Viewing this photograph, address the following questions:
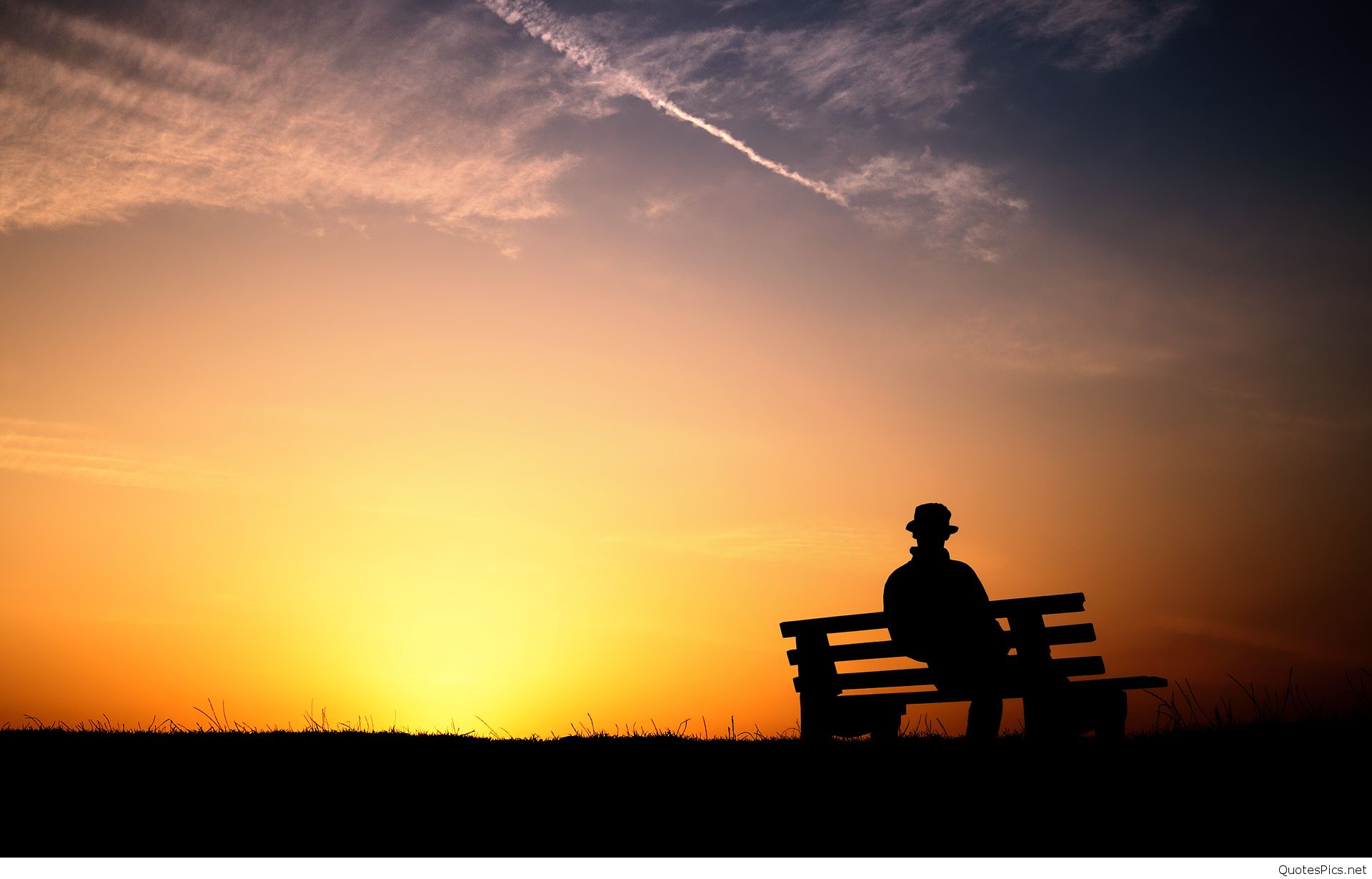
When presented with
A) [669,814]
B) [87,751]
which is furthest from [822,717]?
[87,751]

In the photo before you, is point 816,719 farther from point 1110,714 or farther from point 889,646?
point 1110,714

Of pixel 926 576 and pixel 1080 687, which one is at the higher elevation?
pixel 926 576

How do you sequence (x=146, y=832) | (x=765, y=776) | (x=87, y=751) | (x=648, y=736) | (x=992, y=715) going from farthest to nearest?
(x=648, y=736) < (x=87, y=751) < (x=992, y=715) < (x=765, y=776) < (x=146, y=832)

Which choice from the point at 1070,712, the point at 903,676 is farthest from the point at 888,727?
the point at 1070,712

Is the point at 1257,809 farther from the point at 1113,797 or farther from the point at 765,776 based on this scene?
the point at 765,776

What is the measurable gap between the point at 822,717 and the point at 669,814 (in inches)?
118

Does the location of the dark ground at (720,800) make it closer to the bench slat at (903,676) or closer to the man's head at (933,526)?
the bench slat at (903,676)

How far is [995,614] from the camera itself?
8602mm

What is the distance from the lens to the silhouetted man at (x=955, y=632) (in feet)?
28.0

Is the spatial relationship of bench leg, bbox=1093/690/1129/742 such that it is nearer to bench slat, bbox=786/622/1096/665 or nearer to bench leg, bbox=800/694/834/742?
bench slat, bbox=786/622/1096/665

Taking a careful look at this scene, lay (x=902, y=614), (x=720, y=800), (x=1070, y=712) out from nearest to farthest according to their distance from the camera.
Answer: (x=720, y=800) → (x=1070, y=712) → (x=902, y=614)

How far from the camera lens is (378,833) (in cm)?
643

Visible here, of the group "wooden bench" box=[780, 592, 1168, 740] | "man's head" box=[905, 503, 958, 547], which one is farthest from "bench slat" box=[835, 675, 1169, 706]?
"man's head" box=[905, 503, 958, 547]

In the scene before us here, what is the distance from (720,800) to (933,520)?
10.6 ft
